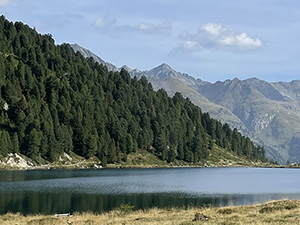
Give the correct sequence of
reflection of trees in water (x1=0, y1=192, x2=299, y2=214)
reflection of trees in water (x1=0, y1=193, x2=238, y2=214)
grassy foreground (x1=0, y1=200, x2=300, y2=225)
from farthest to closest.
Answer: reflection of trees in water (x1=0, y1=192, x2=299, y2=214) → reflection of trees in water (x1=0, y1=193, x2=238, y2=214) → grassy foreground (x1=0, y1=200, x2=300, y2=225)

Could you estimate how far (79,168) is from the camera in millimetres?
186500

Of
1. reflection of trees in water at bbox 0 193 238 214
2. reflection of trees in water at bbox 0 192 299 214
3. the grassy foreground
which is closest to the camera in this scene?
the grassy foreground

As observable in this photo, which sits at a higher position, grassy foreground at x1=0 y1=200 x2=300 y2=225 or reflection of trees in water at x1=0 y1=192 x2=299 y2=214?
grassy foreground at x1=0 y1=200 x2=300 y2=225

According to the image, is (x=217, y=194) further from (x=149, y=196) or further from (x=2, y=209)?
(x=2, y=209)

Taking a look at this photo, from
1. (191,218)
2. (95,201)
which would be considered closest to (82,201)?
(95,201)

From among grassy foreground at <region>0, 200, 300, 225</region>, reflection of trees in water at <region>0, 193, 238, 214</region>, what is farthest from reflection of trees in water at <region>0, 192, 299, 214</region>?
grassy foreground at <region>0, 200, 300, 225</region>

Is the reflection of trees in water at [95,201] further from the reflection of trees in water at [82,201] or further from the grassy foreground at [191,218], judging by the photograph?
the grassy foreground at [191,218]

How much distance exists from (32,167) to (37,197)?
93.7 meters

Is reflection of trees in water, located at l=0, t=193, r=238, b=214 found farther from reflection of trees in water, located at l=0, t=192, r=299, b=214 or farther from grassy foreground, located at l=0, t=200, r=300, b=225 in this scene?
grassy foreground, located at l=0, t=200, r=300, b=225

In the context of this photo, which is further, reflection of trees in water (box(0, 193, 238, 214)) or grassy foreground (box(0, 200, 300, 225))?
reflection of trees in water (box(0, 193, 238, 214))

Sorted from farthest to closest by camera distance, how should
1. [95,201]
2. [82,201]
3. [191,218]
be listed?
[95,201] → [82,201] → [191,218]

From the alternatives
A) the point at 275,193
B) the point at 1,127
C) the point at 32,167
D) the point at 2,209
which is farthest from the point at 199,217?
the point at 1,127

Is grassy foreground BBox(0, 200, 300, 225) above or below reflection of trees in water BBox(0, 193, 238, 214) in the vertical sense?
above

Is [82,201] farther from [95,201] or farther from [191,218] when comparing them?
[191,218]
